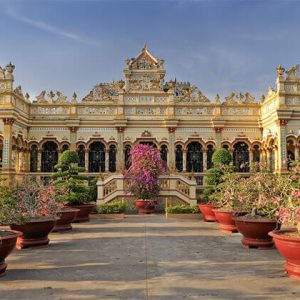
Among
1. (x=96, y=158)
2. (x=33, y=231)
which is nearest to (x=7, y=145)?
(x=96, y=158)

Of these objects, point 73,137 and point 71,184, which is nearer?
point 71,184

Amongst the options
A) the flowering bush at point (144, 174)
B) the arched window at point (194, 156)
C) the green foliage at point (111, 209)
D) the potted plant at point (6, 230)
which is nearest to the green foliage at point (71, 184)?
the green foliage at point (111, 209)

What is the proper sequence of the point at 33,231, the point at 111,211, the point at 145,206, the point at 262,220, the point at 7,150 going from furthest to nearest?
the point at 7,150
the point at 145,206
the point at 111,211
the point at 33,231
the point at 262,220

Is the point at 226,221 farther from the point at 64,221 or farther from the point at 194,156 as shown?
the point at 194,156

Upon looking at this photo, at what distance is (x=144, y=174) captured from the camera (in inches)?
663

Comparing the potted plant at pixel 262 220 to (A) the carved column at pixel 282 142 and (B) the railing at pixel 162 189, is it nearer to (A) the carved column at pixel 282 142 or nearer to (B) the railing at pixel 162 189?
(B) the railing at pixel 162 189

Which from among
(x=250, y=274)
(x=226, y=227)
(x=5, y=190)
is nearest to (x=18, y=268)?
(x=5, y=190)

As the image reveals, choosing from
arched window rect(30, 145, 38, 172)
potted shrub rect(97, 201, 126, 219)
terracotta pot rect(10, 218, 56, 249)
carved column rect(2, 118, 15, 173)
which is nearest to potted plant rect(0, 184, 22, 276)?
terracotta pot rect(10, 218, 56, 249)

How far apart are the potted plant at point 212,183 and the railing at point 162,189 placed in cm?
105

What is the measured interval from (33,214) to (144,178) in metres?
8.38

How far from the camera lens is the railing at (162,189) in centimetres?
1759

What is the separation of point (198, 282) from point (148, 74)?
19939 millimetres

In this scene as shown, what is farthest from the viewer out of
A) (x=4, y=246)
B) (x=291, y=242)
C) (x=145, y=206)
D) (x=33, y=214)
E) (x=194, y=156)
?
(x=194, y=156)

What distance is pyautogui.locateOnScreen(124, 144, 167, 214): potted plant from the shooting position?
16.7 meters
